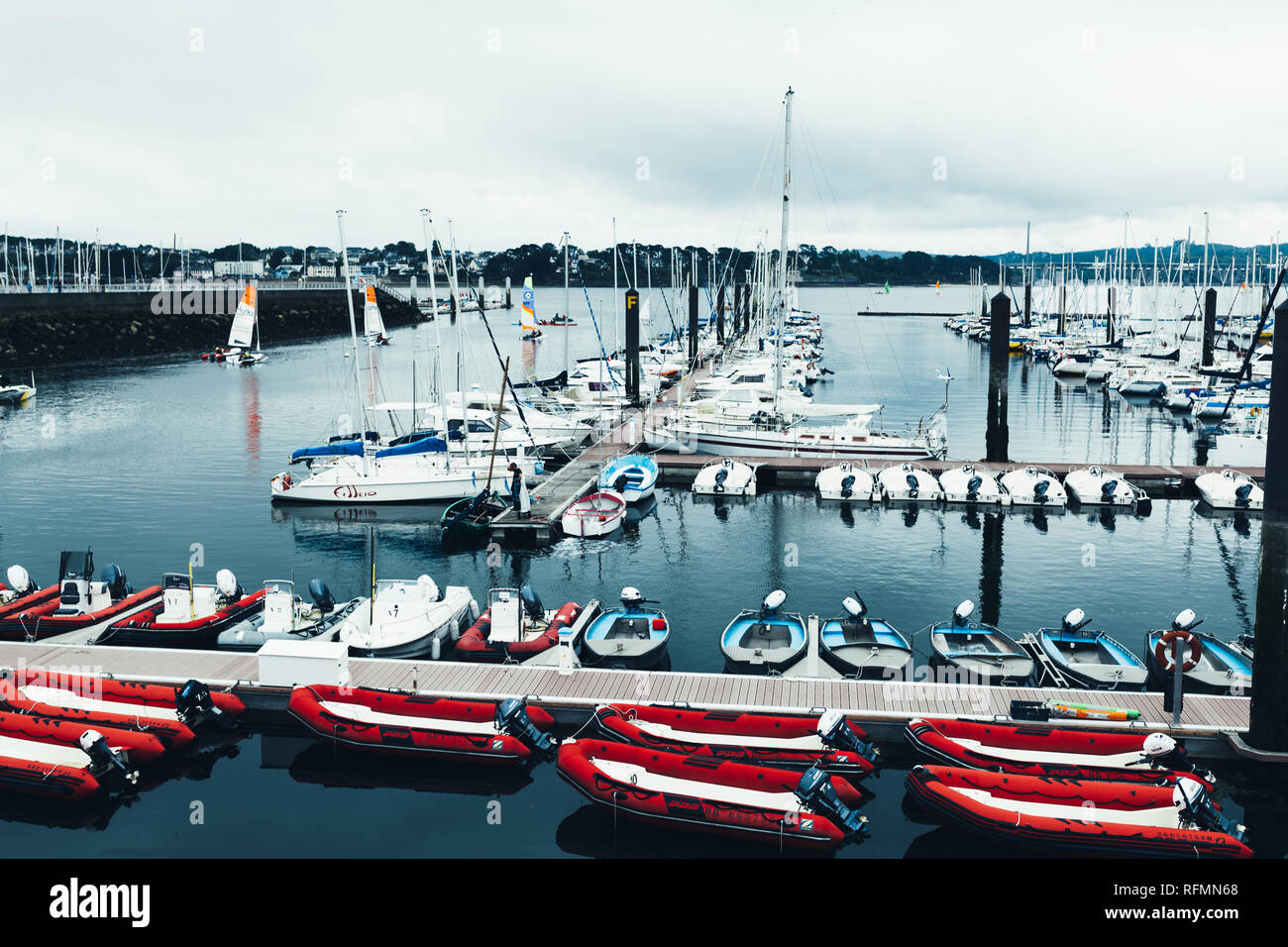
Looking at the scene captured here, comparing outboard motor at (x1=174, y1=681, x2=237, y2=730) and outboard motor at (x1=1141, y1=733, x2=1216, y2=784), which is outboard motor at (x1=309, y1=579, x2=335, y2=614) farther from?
outboard motor at (x1=1141, y1=733, x2=1216, y2=784)

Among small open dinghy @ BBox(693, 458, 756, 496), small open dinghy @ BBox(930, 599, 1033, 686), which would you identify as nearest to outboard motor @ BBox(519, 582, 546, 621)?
small open dinghy @ BBox(930, 599, 1033, 686)

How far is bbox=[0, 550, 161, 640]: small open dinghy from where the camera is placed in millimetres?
Result: 27562

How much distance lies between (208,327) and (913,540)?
115503 mm

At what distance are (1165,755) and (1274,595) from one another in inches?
141

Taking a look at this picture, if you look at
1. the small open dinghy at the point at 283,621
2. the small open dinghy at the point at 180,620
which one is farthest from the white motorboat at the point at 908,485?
the small open dinghy at the point at 180,620

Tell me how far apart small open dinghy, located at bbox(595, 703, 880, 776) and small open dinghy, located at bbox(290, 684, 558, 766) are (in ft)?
5.33

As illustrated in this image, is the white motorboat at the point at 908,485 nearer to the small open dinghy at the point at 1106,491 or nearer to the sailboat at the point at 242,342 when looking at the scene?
the small open dinghy at the point at 1106,491

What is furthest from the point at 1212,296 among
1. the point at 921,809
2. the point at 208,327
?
the point at 208,327

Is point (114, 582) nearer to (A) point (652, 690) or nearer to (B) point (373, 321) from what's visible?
(A) point (652, 690)

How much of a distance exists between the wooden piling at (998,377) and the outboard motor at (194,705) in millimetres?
38453

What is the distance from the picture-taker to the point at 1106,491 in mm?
45500
